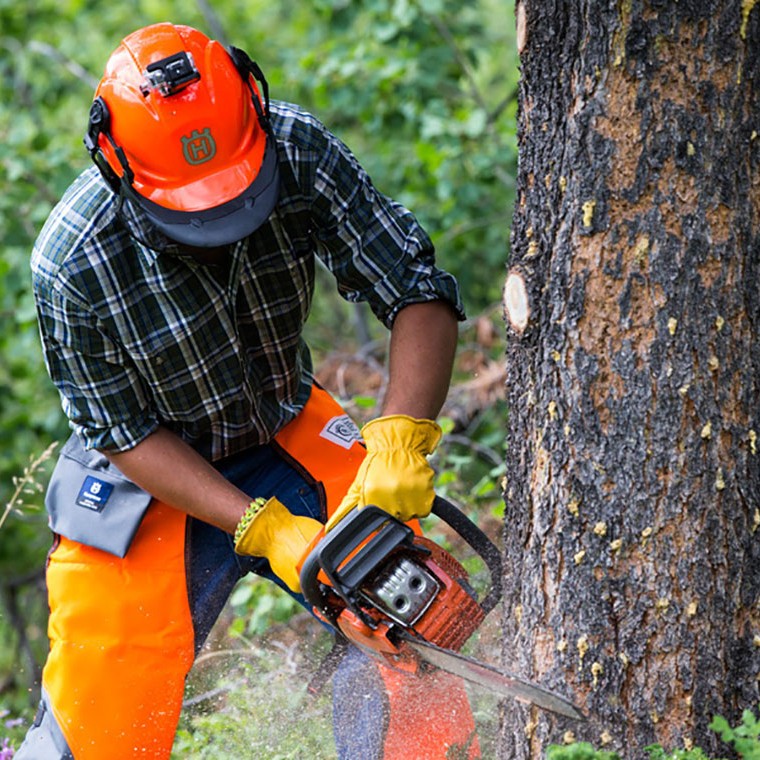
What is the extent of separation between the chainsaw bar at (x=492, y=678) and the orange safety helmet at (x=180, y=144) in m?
1.12

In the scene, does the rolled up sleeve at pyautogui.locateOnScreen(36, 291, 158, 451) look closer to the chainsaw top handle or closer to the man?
the man

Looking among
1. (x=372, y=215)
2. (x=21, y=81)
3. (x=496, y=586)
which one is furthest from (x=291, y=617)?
(x=21, y=81)

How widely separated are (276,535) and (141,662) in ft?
2.01

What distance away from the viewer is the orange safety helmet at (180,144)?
2318mm

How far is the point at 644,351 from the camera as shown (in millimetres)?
1926

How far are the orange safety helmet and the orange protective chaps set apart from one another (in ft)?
3.17

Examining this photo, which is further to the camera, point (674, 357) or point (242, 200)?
point (242, 200)

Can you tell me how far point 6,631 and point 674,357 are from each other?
603cm

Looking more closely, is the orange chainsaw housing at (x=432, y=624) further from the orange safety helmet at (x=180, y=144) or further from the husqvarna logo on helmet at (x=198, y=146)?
the husqvarna logo on helmet at (x=198, y=146)

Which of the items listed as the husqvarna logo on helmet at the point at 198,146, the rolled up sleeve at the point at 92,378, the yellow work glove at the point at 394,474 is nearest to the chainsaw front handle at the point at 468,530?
the yellow work glove at the point at 394,474

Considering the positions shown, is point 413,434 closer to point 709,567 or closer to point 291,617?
point 709,567

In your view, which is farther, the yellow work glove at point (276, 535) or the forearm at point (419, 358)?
the forearm at point (419, 358)

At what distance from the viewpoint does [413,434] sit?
8.38 ft

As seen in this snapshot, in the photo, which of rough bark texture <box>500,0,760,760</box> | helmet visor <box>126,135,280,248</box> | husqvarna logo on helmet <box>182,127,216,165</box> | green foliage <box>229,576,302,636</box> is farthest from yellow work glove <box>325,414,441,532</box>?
green foliage <box>229,576,302,636</box>
